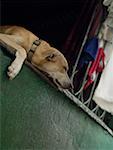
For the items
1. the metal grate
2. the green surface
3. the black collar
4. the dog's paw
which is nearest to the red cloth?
the metal grate

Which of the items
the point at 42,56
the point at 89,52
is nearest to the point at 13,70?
the point at 42,56

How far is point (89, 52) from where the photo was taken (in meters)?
4.79

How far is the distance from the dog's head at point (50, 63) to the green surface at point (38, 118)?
7.0 inches

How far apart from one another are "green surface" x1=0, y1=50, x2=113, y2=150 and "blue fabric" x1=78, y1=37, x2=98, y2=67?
606mm

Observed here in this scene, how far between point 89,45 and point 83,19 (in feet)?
1.47

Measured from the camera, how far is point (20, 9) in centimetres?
659

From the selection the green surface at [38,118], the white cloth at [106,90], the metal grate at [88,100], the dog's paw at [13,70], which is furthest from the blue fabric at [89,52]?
the dog's paw at [13,70]

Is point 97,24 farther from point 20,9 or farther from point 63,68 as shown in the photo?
point 20,9

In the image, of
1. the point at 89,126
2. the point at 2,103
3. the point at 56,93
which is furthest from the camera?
the point at 89,126

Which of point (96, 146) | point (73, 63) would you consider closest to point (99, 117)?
point (96, 146)

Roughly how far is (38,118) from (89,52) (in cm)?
115

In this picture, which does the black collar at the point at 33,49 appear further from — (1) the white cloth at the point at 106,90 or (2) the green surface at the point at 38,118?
(1) the white cloth at the point at 106,90

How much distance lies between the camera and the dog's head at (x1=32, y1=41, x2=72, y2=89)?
166 inches

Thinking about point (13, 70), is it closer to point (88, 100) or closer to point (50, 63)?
point (50, 63)
